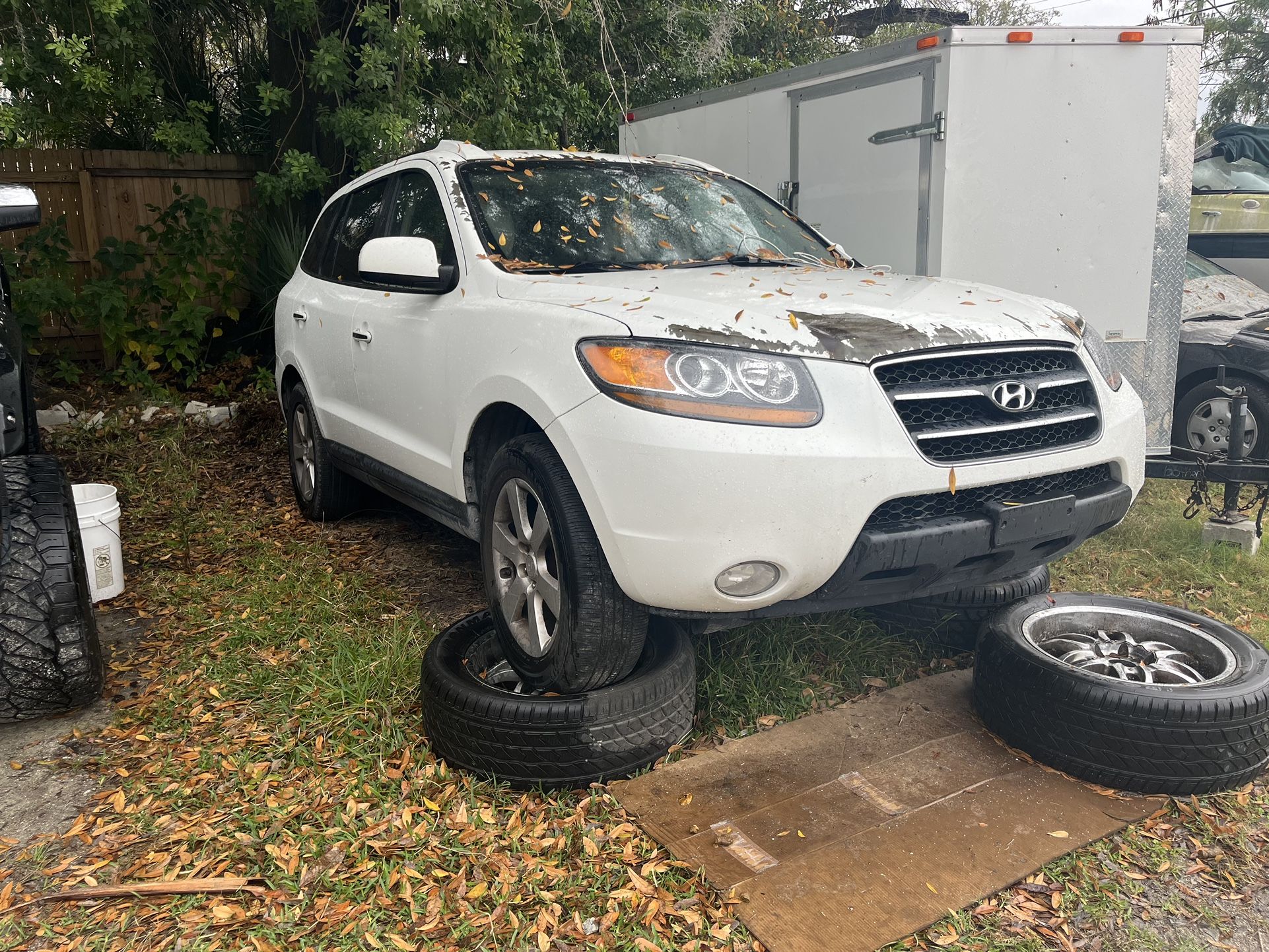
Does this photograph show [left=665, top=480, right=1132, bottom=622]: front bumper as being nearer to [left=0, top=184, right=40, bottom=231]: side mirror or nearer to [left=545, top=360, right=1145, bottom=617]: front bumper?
[left=545, top=360, right=1145, bottom=617]: front bumper

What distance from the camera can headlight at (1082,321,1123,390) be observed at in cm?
323

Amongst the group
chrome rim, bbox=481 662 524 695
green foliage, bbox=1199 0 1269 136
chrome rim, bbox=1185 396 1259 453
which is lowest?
chrome rim, bbox=481 662 524 695

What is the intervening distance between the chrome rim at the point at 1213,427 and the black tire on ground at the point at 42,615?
5.75m

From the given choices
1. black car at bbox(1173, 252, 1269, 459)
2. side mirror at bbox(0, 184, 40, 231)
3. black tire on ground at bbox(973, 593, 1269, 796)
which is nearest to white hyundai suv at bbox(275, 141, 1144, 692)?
black tire on ground at bbox(973, 593, 1269, 796)

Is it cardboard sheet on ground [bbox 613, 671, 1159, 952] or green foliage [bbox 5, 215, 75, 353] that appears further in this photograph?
green foliage [bbox 5, 215, 75, 353]

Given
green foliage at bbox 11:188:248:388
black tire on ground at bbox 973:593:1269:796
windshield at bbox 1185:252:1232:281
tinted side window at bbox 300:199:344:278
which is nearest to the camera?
black tire on ground at bbox 973:593:1269:796

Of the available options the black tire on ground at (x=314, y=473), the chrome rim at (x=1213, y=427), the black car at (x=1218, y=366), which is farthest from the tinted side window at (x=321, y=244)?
the chrome rim at (x=1213, y=427)

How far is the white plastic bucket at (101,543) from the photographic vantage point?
14.2 ft

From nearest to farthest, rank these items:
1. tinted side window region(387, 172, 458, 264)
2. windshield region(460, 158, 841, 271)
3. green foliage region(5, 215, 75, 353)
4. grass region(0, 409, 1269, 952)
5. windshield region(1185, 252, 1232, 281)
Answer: grass region(0, 409, 1269, 952) → windshield region(460, 158, 841, 271) → tinted side window region(387, 172, 458, 264) → windshield region(1185, 252, 1232, 281) → green foliage region(5, 215, 75, 353)

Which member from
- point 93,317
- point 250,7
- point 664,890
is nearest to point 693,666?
point 664,890

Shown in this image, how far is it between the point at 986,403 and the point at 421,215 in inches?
95.3

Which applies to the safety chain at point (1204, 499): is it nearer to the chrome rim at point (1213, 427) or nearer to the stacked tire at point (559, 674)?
the chrome rim at point (1213, 427)

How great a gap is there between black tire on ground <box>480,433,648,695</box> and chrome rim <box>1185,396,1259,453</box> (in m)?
4.54

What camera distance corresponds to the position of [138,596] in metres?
4.59
